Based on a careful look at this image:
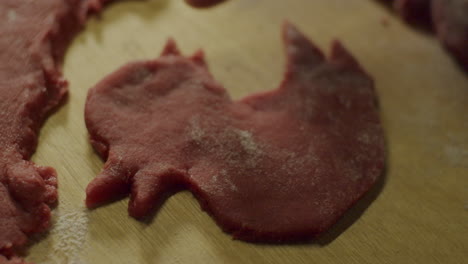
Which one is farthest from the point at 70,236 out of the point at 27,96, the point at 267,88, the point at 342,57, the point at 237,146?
the point at 342,57

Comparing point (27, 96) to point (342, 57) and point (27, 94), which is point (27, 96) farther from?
Answer: point (342, 57)

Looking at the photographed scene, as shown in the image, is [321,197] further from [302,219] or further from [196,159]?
[196,159]

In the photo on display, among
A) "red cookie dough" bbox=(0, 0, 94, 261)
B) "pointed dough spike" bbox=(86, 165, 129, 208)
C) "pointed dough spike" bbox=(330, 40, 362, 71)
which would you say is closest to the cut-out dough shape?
"red cookie dough" bbox=(0, 0, 94, 261)

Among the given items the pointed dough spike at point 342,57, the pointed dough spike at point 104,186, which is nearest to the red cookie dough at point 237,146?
the pointed dough spike at point 104,186

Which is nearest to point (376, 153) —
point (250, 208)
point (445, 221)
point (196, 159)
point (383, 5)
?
point (445, 221)

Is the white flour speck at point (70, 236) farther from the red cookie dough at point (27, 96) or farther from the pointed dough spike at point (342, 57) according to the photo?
the pointed dough spike at point (342, 57)

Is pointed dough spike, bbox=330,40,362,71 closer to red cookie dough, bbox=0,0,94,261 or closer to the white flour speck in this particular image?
red cookie dough, bbox=0,0,94,261

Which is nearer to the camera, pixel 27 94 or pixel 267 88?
pixel 27 94
